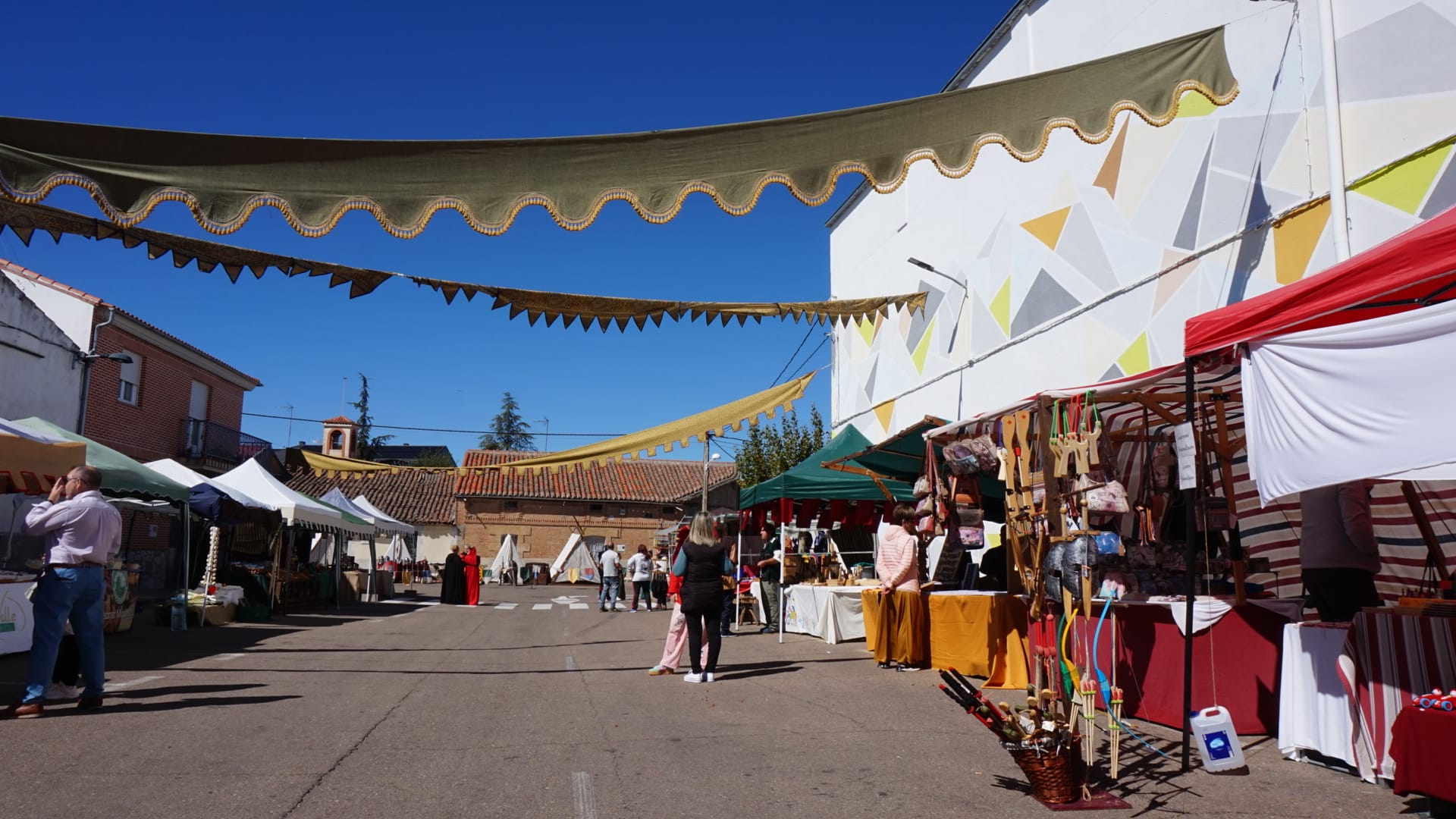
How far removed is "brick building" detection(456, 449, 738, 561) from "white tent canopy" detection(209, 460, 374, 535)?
28359 mm

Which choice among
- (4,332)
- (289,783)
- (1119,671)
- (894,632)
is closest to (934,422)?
(894,632)

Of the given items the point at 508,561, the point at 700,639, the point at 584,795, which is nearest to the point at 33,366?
the point at 700,639

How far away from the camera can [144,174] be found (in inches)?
211

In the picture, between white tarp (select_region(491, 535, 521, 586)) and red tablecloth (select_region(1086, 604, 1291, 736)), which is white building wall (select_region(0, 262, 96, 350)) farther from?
red tablecloth (select_region(1086, 604, 1291, 736))

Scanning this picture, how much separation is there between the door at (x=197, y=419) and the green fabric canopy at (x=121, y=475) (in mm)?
19078

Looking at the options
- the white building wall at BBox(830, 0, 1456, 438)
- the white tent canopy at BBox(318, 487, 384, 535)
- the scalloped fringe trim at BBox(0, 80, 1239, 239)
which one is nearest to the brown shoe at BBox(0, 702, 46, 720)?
the scalloped fringe trim at BBox(0, 80, 1239, 239)

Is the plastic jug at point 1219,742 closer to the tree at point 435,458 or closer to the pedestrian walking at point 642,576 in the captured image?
the pedestrian walking at point 642,576

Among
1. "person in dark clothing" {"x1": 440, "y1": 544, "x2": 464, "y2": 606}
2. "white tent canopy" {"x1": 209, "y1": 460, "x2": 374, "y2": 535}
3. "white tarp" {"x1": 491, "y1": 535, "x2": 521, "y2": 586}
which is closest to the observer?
"white tent canopy" {"x1": 209, "y1": 460, "x2": 374, "y2": 535}

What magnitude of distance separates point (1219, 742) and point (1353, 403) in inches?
76.7

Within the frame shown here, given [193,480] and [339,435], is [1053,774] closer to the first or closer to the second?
[193,480]

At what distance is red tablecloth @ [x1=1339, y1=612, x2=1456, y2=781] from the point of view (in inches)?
186

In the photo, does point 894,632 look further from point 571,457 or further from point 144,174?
point 144,174

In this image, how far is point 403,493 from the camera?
53.6 meters

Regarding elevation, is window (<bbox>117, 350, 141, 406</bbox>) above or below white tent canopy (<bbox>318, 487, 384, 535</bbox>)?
above
